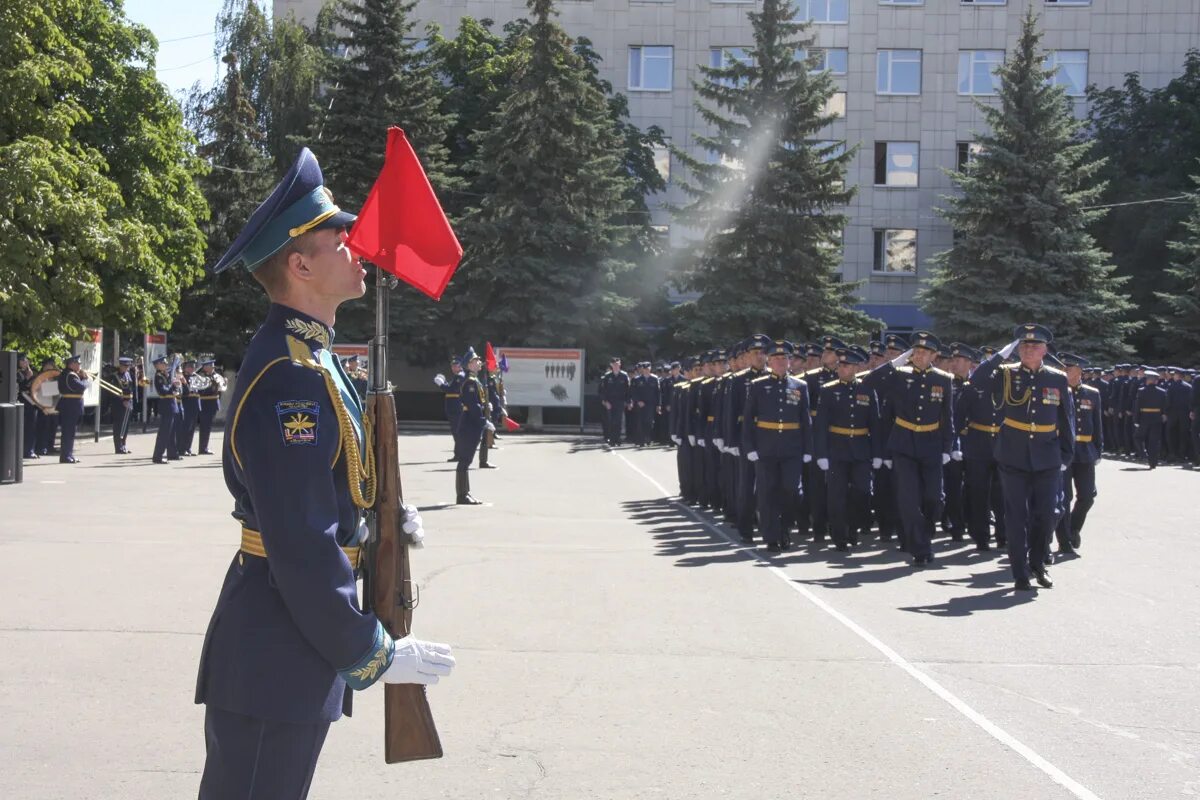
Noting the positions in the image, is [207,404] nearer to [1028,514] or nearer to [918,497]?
[918,497]

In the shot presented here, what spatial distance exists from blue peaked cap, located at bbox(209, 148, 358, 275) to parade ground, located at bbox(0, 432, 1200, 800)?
2.32ft

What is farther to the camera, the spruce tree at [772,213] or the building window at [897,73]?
the building window at [897,73]

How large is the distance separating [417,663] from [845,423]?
11185 mm

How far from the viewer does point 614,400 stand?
35812 mm

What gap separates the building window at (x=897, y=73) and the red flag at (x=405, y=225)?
4895 centimetres

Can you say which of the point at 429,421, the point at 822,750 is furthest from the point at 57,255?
the point at 822,750

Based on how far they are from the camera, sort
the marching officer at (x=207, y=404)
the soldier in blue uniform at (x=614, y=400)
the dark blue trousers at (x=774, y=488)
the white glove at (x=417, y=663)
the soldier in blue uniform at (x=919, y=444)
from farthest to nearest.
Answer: the soldier in blue uniform at (x=614, y=400), the marching officer at (x=207, y=404), the dark blue trousers at (x=774, y=488), the soldier in blue uniform at (x=919, y=444), the white glove at (x=417, y=663)

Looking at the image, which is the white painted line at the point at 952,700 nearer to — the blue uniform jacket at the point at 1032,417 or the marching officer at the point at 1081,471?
the blue uniform jacket at the point at 1032,417

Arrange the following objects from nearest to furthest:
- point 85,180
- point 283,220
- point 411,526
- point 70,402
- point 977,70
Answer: point 283,220, point 411,526, point 70,402, point 85,180, point 977,70

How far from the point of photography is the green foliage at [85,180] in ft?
83.7

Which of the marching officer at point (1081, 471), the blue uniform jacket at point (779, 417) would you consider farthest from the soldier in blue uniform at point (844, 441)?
the marching officer at point (1081, 471)

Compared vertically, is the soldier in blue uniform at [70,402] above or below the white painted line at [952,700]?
above

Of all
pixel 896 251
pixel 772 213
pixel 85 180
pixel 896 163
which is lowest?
pixel 85 180

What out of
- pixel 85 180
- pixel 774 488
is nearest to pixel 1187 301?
pixel 774 488
